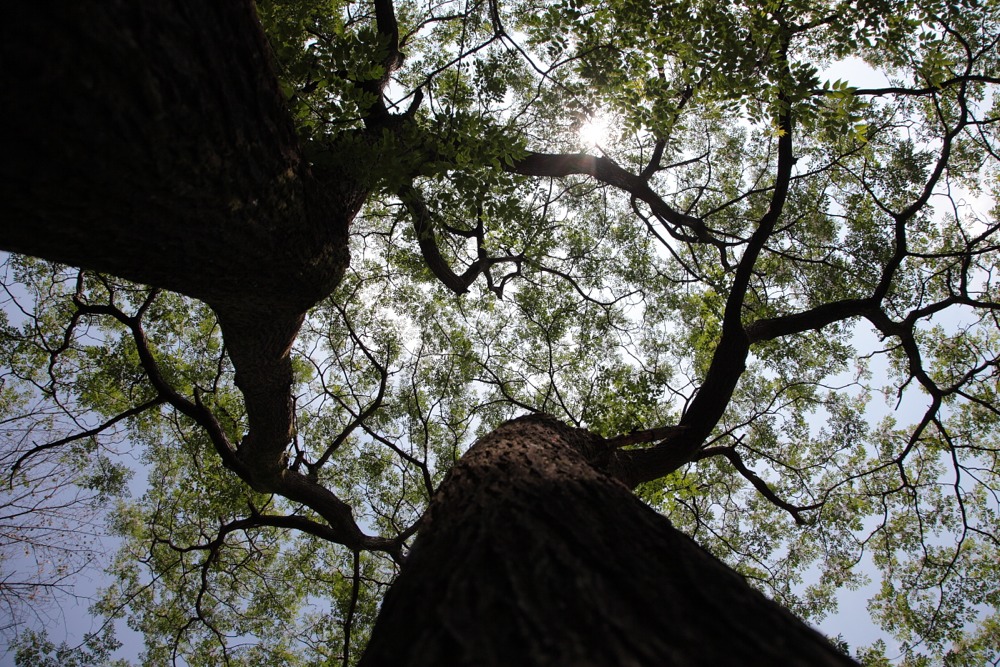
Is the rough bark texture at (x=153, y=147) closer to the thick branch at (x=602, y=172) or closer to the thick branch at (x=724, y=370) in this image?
the thick branch at (x=602, y=172)

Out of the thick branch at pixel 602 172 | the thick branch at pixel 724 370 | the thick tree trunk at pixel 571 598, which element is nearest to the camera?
the thick tree trunk at pixel 571 598

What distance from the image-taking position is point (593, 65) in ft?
15.3

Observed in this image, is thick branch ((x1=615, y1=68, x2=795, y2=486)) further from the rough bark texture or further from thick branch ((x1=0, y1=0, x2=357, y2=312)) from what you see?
thick branch ((x1=0, y1=0, x2=357, y2=312))

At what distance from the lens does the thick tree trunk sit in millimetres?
1092

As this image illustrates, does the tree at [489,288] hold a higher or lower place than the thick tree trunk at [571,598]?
higher

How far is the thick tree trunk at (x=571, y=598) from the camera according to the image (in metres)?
1.09

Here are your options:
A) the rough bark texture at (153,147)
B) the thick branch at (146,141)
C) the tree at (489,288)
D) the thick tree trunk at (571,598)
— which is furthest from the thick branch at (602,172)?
the thick tree trunk at (571,598)

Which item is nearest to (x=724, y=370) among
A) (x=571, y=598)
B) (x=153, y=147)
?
(x=571, y=598)

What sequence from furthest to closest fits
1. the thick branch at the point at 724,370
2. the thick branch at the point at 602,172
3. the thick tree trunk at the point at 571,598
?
the thick branch at the point at 602,172 < the thick branch at the point at 724,370 < the thick tree trunk at the point at 571,598

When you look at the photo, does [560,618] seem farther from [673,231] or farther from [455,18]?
[455,18]

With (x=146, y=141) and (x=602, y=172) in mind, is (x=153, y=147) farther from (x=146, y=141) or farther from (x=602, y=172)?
(x=602, y=172)

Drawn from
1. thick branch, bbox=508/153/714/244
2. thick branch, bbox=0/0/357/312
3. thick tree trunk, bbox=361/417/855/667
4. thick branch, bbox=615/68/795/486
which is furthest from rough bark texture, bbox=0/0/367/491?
thick branch, bbox=615/68/795/486

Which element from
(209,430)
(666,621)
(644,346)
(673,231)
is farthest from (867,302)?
(209,430)

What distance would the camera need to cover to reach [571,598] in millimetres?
1263
